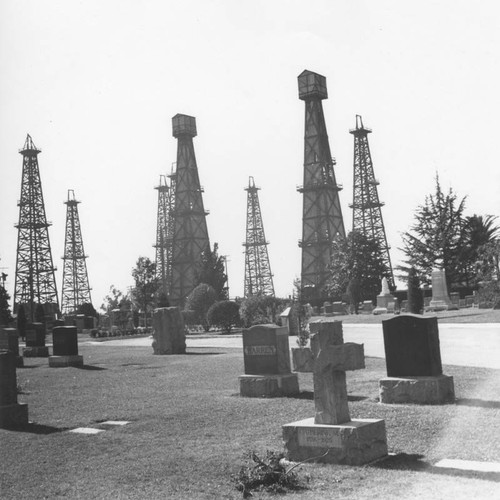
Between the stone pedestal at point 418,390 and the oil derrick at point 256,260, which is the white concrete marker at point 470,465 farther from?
the oil derrick at point 256,260

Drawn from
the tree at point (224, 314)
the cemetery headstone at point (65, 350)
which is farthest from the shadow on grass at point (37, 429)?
the tree at point (224, 314)

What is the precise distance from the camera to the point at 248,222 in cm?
8875

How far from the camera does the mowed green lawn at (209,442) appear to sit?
5.43m

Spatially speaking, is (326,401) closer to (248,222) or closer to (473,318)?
(473,318)

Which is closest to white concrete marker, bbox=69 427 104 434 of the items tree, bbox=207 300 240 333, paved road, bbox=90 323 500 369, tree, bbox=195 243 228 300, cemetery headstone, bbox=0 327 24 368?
paved road, bbox=90 323 500 369

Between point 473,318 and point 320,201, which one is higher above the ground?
point 320,201

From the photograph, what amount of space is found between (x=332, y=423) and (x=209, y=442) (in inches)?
65.4

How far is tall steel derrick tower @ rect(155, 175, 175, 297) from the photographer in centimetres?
8653

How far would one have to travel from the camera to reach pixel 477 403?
28.4ft

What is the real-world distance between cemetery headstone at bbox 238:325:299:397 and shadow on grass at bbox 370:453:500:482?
185 inches

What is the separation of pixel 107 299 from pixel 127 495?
2919 inches

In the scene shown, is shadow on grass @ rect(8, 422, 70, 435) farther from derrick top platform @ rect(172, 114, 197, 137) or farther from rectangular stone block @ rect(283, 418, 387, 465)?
derrick top platform @ rect(172, 114, 197, 137)

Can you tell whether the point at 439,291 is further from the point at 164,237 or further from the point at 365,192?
the point at 164,237

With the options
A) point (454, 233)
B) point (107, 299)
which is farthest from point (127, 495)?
point (107, 299)
